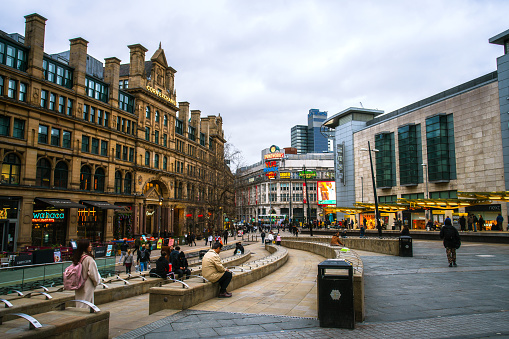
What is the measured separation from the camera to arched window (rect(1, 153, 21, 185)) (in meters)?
30.1

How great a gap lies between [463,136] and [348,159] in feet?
88.5

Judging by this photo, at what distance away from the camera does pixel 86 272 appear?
636cm

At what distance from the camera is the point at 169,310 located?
24.3 feet

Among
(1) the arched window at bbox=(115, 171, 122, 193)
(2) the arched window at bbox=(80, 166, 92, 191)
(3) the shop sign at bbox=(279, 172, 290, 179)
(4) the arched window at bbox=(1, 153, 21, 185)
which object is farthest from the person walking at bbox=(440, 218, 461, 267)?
(3) the shop sign at bbox=(279, 172, 290, 179)

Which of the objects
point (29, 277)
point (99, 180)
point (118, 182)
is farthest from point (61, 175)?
point (29, 277)

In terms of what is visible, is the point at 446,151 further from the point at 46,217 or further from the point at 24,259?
the point at 24,259

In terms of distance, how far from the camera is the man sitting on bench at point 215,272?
345 inches

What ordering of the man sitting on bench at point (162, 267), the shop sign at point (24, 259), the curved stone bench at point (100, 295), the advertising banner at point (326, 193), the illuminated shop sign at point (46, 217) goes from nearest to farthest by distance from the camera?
the curved stone bench at point (100, 295) → the man sitting on bench at point (162, 267) → the shop sign at point (24, 259) → the illuminated shop sign at point (46, 217) → the advertising banner at point (326, 193)

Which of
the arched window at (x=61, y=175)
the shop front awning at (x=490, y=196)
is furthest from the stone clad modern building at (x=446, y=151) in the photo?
the arched window at (x=61, y=175)

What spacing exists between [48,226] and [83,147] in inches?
358

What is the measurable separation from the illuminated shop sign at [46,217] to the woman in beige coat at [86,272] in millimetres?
31566

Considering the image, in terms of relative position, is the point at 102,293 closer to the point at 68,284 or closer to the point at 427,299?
the point at 68,284

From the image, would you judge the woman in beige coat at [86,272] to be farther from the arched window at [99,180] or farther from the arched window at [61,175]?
the arched window at [99,180]

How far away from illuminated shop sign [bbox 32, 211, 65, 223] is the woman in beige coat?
31.6m
